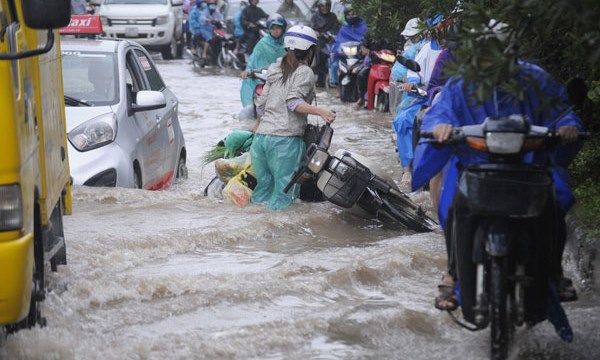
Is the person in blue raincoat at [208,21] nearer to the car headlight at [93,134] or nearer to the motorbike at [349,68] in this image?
the motorbike at [349,68]

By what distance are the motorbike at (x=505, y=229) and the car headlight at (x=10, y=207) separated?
1859mm

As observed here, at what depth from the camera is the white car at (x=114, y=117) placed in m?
9.33

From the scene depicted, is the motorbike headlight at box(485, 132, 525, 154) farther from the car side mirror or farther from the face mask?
the face mask

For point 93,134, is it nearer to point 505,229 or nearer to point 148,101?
point 148,101

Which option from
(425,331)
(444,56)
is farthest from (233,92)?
(425,331)

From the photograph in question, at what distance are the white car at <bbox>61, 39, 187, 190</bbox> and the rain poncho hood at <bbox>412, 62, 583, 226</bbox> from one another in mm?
4211

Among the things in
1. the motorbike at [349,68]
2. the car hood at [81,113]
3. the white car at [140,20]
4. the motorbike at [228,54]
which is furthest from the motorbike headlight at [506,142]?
the white car at [140,20]

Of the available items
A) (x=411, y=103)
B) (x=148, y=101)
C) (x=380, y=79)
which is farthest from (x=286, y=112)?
(x=380, y=79)

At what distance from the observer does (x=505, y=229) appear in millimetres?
4820

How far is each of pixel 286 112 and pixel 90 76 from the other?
188cm

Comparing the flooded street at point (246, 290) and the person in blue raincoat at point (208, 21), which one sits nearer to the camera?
the flooded street at point (246, 290)

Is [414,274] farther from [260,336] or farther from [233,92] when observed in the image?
[233,92]

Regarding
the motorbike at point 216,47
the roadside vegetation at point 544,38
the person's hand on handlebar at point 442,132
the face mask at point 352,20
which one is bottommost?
the motorbike at point 216,47

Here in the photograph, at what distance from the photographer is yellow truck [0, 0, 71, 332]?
4.59m
